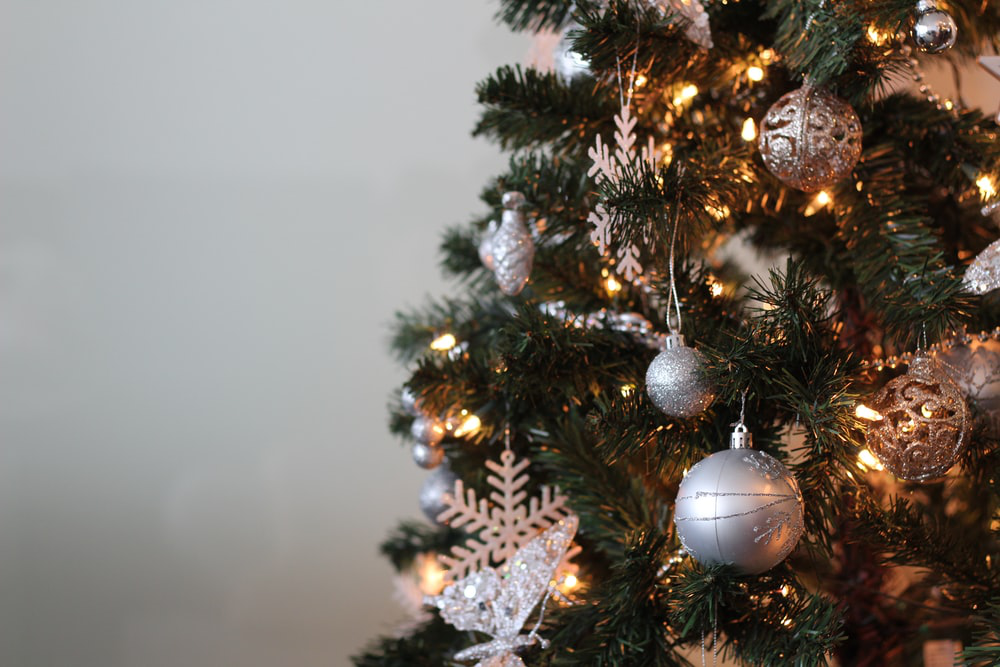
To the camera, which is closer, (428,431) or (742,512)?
(742,512)

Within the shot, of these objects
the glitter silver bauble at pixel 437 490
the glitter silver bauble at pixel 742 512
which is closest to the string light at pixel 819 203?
the glitter silver bauble at pixel 742 512

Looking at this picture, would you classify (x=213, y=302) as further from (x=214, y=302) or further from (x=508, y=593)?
(x=508, y=593)

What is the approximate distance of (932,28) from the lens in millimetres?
455

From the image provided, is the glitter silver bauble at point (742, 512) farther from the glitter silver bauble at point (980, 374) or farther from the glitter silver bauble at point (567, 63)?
the glitter silver bauble at point (567, 63)

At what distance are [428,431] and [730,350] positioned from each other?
11.2 inches

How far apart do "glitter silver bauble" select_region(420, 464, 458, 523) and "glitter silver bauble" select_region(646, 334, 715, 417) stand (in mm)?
323

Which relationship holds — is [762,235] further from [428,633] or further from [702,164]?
[428,633]

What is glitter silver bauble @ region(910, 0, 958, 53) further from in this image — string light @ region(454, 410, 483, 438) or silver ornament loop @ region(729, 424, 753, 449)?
string light @ region(454, 410, 483, 438)

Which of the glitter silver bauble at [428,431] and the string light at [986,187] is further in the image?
the glitter silver bauble at [428,431]

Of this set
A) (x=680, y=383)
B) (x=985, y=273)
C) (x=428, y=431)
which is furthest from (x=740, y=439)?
(x=428, y=431)

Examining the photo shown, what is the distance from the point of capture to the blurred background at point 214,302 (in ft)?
3.41

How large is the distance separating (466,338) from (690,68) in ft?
1.11

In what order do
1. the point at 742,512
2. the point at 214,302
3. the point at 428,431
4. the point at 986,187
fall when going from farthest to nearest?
1. the point at 214,302
2. the point at 428,431
3. the point at 986,187
4. the point at 742,512

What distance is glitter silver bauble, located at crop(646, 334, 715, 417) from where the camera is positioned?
17.8 inches
